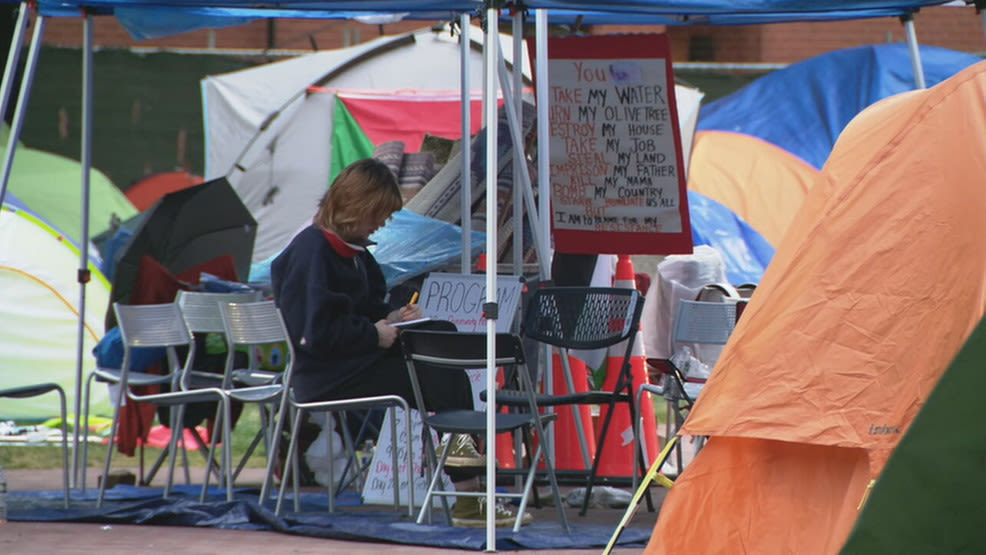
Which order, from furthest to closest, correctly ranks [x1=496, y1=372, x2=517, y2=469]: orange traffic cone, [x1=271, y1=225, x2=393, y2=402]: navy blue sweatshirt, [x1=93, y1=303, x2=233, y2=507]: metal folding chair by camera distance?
1. [x1=496, y1=372, x2=517, y2=469]: orange traffic cone
2. [x1=93, y1=303, x2=233, y2=507]: metal folding chair
3. [x1=271, y1=225, x2=393, y2=402]: navy blue sweatshirt

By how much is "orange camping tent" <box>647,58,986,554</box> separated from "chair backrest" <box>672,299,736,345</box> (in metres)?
2.44

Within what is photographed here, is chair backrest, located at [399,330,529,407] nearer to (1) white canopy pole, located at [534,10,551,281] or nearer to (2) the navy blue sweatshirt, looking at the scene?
(2) the navy blue sweatshirt

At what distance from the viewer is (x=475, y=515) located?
7238 mm

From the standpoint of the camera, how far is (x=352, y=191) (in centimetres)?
746

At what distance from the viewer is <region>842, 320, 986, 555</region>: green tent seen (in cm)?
301

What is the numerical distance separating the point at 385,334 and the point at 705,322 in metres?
1.55

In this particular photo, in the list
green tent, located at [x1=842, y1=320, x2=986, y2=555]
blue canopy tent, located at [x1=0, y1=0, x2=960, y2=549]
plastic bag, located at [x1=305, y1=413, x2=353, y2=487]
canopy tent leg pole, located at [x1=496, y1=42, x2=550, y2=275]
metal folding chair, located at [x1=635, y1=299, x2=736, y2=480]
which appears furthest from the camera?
plastic bag, located at [x1=305, y1=413, x2=353, y2=487]

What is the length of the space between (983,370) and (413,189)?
6.54 m

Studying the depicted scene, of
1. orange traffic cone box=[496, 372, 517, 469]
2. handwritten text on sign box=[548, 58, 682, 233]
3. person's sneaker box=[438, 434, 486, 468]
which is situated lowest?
orange traffic cone box=[496, 372, 517, 469]

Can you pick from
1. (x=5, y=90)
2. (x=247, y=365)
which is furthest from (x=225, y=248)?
(x=5, y=90)

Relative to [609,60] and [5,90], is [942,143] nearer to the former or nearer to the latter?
[609,60]

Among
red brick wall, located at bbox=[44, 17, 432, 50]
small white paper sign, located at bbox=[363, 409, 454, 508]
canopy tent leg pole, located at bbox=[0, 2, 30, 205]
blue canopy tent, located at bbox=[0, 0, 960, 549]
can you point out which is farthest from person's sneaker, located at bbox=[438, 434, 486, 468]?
→ red brick wall, located at bbox=[44, 17, 432, 50]

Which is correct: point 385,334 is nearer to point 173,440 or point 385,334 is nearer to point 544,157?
point 544,157

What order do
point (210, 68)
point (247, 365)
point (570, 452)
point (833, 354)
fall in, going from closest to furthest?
1. point (833, 354)
2. point (570, 452)
3. point (247, 365)
4. point (210, 68)
